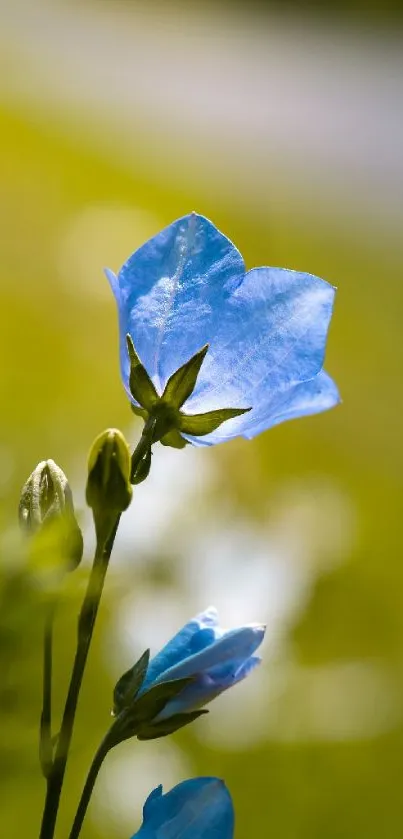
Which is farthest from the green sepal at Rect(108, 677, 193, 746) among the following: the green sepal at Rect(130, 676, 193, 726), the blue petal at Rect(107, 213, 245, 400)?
the blue petal at Rect(107, 213, 245, 400)

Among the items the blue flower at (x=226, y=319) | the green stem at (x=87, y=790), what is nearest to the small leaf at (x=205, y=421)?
the blue flower at (x=226, y=319)

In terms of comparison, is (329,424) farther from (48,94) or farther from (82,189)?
(48,94)

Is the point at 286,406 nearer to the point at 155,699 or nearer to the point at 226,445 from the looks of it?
the point at 155,699

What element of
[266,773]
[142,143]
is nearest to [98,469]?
[266,773]

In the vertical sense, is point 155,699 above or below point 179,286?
below

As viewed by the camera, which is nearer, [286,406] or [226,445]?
[286,406]

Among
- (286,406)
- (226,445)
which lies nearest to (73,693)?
(286,406)

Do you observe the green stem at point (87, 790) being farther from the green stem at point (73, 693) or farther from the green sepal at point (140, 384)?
the green sepal at point (140, 384)
